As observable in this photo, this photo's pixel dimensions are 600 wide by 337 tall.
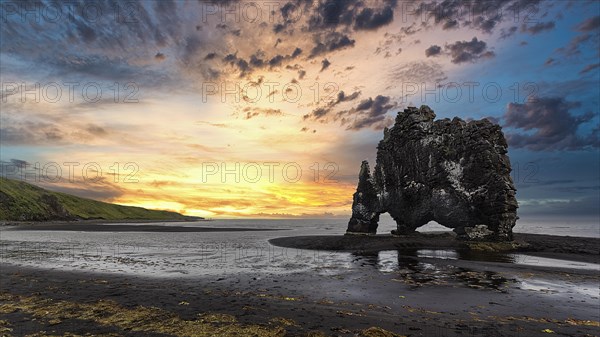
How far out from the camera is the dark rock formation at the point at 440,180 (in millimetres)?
→ 50500

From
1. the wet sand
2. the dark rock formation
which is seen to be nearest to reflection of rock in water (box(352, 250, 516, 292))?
the wet sand

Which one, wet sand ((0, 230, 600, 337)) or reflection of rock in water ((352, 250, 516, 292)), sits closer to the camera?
wet sand ((0, 230, 600, 337))

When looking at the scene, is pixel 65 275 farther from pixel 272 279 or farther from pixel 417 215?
pixel 417 215

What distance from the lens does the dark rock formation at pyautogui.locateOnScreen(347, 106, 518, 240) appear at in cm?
5050

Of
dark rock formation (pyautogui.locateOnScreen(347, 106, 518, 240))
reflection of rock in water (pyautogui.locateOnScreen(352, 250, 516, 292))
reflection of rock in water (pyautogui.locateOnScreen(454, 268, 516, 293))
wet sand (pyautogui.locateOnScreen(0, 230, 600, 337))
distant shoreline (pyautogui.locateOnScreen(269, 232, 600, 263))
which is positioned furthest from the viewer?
dark rock formation (pyautogui.locateOnScreen(347, 106, 518, 240))

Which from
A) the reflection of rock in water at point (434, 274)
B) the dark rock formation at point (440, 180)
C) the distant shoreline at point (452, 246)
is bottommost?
the distant shoreline at point (452, 246)

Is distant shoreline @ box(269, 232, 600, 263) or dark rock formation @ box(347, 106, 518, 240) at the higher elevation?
dark rock formation @ box(347, 106, 518, 240)

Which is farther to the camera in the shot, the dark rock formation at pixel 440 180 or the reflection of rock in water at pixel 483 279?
the dark rock formation at pixel 440 180

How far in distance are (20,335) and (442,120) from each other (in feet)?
211

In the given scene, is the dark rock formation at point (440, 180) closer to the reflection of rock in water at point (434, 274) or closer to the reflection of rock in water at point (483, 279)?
the reflection of rock in water at point (434, 274)

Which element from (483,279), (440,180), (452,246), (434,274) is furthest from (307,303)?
(440,180)

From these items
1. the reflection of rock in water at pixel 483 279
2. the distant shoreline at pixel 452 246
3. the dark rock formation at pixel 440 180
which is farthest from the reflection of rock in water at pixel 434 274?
the dark rock formation at pixel 440 180

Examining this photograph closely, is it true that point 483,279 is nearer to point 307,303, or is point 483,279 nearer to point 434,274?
point 434,274

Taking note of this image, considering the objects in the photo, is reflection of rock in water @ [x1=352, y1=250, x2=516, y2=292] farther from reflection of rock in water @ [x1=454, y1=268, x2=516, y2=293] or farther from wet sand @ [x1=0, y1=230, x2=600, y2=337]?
wet sand @ [x1=0, y1=230, x2=600, y2=337]
